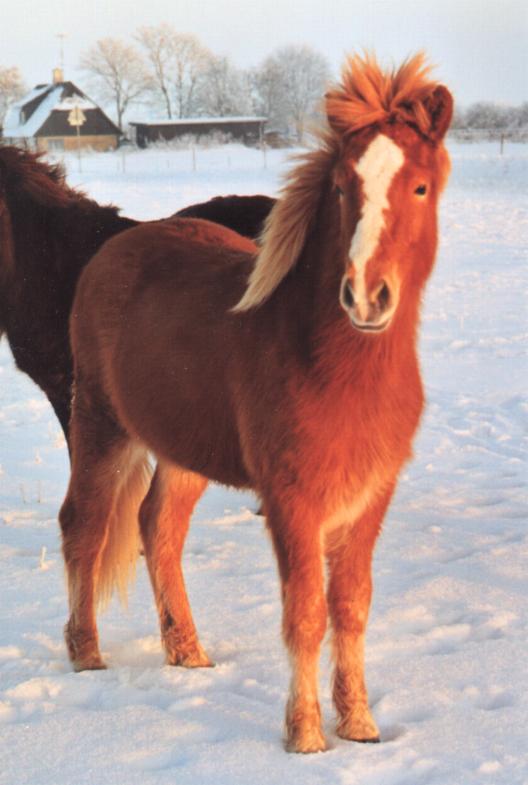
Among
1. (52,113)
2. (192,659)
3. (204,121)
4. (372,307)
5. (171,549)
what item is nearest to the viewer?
(372,307)

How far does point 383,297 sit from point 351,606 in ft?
3.91

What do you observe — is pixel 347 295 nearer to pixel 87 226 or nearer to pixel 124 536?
pixel 124 536

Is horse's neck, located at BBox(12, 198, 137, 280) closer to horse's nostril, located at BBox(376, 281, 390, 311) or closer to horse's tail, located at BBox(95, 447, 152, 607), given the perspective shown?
horse's tail, located at BBox(95, 447, 152, 607)

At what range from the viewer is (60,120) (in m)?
58.8

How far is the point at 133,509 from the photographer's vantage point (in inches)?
175

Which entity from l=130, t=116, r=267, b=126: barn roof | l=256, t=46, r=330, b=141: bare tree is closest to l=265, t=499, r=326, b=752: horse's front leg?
l=256, t=46, r=330, b=141: bare tree

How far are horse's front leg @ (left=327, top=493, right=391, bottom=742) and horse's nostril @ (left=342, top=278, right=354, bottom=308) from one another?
86 centimetres

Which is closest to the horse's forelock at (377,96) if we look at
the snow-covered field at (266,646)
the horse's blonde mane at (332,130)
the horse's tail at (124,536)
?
the horse's blonde mane at (332,130)

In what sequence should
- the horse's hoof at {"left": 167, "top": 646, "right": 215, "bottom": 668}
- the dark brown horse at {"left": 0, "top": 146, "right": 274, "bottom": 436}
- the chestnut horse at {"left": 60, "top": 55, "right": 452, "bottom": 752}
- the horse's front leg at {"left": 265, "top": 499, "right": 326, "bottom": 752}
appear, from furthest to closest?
the dark brown horse at {"left": 0, "top": 146, "right": 274, "bottom": 436}
the horse's hoof at {"left": 167, "top": 646, "right": 215, "bottom": 668}
the horse's front leg at {"left": 265, "top": 499, "right": 326, "bottom": 752}
the chestnut horse at {"left": 60, "top": 55, "right": 452, "bottom": 752}

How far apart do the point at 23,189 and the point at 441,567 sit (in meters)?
3.51

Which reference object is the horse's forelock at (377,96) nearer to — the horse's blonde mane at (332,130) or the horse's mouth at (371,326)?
the horse's blonde mane at (332,130)

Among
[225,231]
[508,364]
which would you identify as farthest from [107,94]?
[225,231]

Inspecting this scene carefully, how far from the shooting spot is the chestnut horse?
9.47 ft

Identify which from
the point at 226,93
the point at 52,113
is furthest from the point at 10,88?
the point at 226,93
